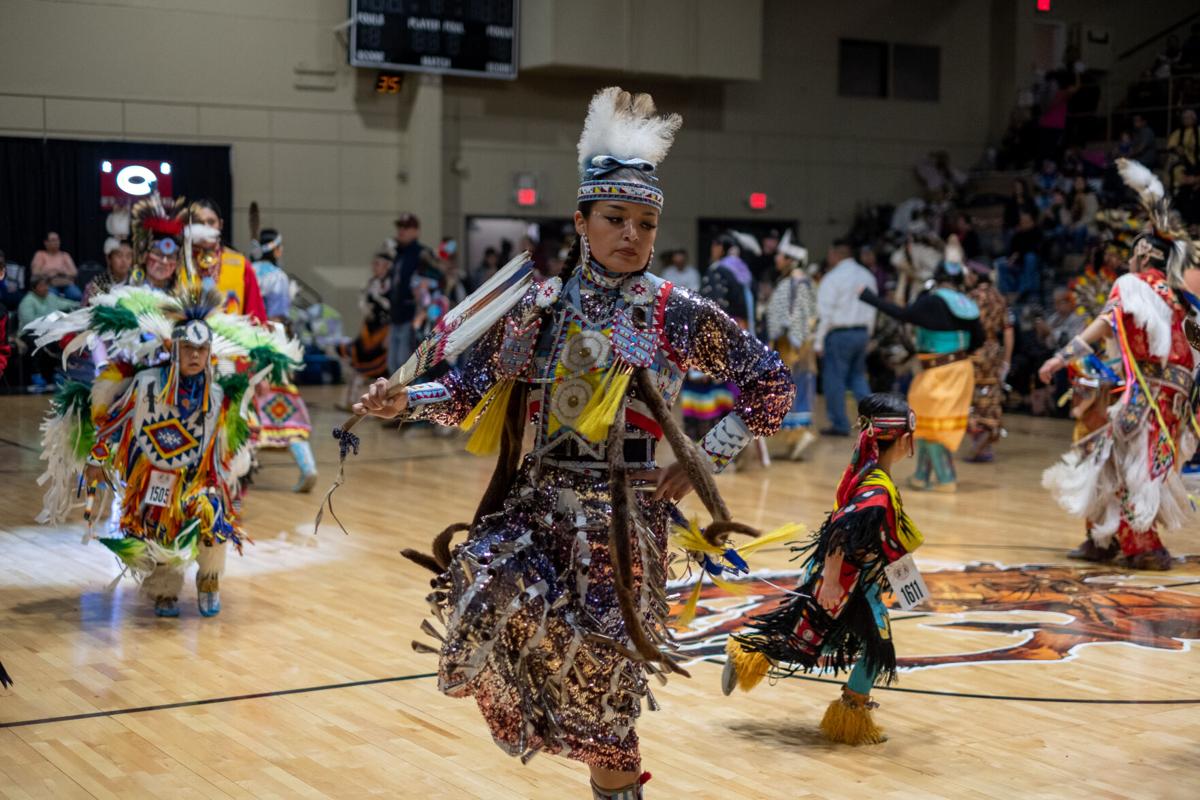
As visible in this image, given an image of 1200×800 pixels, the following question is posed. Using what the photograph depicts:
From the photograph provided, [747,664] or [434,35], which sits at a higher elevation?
[434,35]

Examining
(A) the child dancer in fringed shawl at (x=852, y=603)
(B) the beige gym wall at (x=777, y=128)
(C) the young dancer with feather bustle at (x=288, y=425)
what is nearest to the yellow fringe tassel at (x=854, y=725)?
(A) the child dancer in fringed shawl at (x=852, y=603)

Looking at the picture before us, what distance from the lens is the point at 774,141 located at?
19.1 meters

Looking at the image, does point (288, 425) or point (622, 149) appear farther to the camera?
point (288, 425)

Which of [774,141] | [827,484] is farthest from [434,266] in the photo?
[774,141]

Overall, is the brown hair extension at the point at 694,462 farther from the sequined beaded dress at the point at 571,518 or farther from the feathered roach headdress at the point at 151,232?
the feathered roach headdress at the point at 151,232

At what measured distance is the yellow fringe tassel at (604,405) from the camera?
319 cm

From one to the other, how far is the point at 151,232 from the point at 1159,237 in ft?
14.8

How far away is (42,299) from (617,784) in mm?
12281

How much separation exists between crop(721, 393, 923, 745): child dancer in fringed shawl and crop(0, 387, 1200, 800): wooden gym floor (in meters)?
0.17

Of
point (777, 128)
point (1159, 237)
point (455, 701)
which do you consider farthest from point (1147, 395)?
point (777, 128)

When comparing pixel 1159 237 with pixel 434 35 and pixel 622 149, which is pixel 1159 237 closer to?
pixel 622 149

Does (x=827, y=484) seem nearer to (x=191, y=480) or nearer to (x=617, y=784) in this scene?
(x=191, y=480)

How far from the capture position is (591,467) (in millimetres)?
3236

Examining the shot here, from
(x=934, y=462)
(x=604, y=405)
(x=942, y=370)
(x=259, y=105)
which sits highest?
(x=259, y=105)
